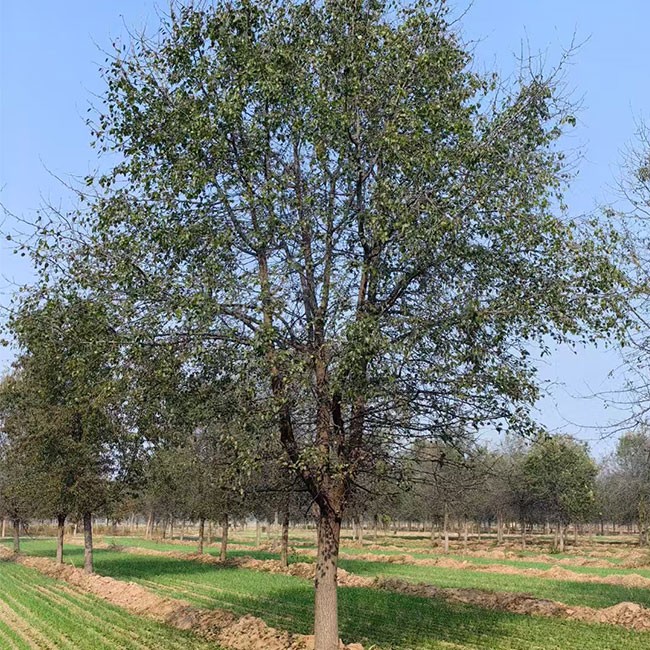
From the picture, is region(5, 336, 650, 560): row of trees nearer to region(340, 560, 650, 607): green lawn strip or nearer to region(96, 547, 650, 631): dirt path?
region(96, 547, 650, 631): dirt path

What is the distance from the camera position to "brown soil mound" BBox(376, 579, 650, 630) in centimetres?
2112

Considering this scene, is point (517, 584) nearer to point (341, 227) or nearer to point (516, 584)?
point (516, 584)

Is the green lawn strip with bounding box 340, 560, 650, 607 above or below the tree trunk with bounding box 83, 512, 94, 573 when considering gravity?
below

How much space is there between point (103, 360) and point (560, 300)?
8464mm

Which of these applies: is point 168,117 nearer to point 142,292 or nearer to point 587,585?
point 142,292

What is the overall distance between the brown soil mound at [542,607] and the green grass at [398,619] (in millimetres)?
810

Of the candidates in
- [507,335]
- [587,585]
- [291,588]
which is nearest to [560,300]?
[507,335]

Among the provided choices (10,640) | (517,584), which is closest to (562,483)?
(517,584)

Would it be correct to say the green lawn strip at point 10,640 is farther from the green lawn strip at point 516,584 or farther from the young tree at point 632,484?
the young tree at point 632,484

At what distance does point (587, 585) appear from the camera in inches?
1407

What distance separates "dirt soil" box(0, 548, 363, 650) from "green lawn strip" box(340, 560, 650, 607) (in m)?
15.4

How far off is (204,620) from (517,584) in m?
21.7

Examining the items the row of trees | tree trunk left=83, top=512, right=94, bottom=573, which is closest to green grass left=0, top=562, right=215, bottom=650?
the row of trees

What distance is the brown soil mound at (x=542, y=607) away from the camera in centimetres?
2112
